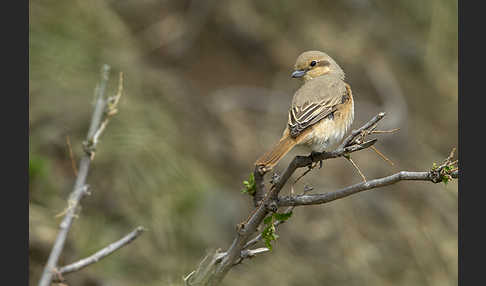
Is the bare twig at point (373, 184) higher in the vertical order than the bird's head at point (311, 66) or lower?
lower

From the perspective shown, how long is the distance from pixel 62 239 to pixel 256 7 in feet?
20.1

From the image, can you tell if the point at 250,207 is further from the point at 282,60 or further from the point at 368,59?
the point at 368,59

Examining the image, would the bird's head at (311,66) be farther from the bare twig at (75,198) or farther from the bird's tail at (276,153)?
the bare twig at (75,198)

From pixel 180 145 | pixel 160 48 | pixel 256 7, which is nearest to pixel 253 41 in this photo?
pixel 256 7

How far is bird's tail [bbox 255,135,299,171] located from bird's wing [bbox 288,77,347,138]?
56 millimetres

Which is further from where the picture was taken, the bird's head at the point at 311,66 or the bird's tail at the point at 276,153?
the bird's head at the point at 311,66

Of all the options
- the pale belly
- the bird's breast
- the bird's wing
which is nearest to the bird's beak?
the bird's wing

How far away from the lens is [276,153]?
9.32 feet

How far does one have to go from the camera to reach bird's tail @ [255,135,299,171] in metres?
2.54

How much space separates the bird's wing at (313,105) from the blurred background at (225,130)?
1.05 m

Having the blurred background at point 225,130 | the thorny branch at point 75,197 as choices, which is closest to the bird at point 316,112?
the thorny branch at point 75,197

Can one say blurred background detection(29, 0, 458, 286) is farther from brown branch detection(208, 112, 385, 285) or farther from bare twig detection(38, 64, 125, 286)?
brown branch detection(208, 112, 385, 285)

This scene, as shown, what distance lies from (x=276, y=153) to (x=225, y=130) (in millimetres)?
4309

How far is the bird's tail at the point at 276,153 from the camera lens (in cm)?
254
